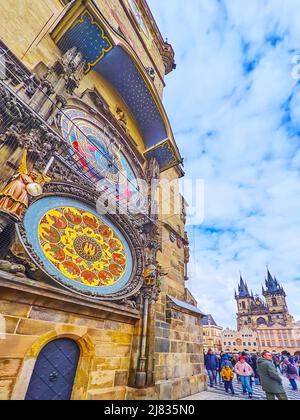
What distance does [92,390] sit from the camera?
2.98 meters

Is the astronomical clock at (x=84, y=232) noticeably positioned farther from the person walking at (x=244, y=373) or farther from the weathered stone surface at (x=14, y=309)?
the person walking at (x=244, y=373)

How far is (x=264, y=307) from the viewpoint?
66125 mm

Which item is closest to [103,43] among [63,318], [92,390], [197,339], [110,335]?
[63,318]

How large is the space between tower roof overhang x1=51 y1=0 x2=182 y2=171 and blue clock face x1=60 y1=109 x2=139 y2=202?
142cm

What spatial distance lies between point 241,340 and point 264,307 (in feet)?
47.5

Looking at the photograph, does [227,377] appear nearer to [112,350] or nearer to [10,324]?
[112,350]

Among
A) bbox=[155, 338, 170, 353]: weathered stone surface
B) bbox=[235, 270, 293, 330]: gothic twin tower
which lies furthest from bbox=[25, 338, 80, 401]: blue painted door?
bbox=[235, 270, 293, 330]: gothic twin tower

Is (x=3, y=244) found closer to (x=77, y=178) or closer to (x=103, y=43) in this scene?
(x=77, y=178)

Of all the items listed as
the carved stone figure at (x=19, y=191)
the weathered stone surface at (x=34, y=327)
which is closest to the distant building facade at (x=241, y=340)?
→ the weathered stone surface at (x=34, y=327)

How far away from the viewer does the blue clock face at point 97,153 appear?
→ 4684 mm

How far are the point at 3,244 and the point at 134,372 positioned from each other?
2.92 m

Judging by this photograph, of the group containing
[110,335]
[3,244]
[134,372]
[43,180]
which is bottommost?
[134,372]

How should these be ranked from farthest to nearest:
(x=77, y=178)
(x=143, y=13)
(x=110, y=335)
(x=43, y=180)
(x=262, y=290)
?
1. (x=262, y=290)
2. (x=143, y=13)
3. (x=77, y=178)
4. (x=110, y=335)
5. (x=43, y=180)

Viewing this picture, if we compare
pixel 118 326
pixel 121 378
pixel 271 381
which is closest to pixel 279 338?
pixel 271 381
